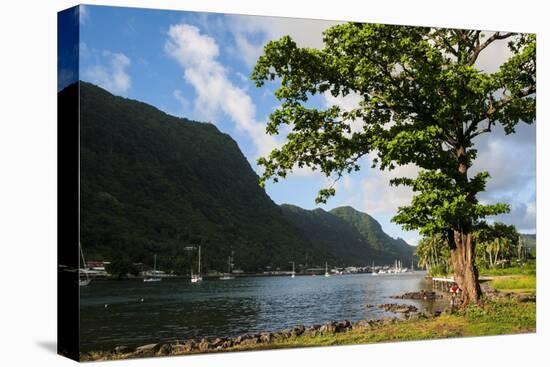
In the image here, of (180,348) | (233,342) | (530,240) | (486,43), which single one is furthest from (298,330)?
(486,43)

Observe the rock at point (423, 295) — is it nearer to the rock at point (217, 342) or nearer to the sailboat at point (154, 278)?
the rock at point (217, 342)

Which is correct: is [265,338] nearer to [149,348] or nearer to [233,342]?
[233,342]

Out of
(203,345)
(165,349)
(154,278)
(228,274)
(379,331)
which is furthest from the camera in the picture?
(228,274)

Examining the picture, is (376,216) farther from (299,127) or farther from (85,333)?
(85,333)

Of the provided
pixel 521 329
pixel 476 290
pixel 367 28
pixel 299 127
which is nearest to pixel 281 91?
pixel 299 127

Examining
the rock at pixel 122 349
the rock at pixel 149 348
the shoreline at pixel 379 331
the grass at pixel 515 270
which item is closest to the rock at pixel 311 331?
the shoreline at pixel 379 331

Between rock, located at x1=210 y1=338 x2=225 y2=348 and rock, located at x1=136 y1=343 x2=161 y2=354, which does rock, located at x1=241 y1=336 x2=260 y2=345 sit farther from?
rock, located at x1=136 y1=343 x2=161 y2=354
